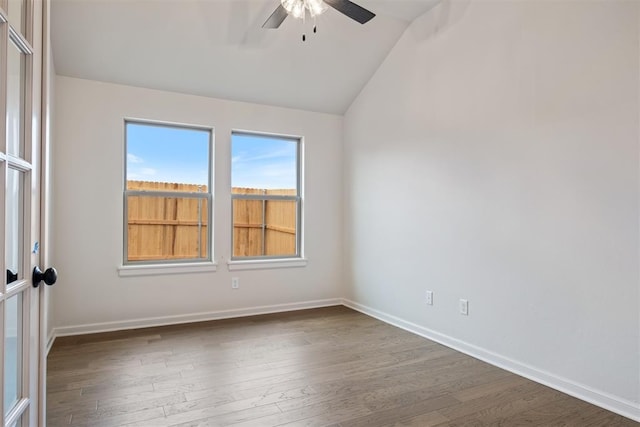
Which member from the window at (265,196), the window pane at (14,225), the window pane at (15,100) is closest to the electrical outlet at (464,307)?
the window at (265,196)

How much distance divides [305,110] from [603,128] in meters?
3.02

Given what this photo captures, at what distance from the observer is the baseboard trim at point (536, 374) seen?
2090mm

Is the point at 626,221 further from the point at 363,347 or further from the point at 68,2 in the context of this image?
the point at 68,2

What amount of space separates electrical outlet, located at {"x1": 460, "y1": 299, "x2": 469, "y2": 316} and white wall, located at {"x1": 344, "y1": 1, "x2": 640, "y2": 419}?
0.05 m

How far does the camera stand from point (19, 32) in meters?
1.20

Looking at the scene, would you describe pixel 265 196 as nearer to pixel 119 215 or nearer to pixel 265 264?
pixel 265 264

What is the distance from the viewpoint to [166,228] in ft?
12.9

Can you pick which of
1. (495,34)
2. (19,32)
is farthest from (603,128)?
(19,32)

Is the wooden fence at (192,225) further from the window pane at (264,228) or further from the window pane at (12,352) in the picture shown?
the window pane at (12,352)

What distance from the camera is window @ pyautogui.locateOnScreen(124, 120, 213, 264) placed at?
12.4 ft

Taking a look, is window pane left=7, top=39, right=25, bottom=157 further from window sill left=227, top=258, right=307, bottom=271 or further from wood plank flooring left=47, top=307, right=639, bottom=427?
window sill left=227, top=258, right=307, bottom=271

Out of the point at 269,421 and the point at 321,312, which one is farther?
the point at 321,312

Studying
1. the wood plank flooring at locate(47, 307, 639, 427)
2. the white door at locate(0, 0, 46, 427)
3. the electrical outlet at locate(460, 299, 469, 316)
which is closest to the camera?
the white door at locate(0, 0, 46, 427)

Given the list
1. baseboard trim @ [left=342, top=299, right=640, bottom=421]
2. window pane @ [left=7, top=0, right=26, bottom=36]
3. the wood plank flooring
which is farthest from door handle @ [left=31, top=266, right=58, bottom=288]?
baseboard trim @ [left=342, top=299, right=640, bottom=421]
